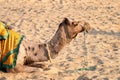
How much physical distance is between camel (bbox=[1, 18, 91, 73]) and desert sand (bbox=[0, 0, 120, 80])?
18 cm

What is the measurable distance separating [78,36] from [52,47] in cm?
286

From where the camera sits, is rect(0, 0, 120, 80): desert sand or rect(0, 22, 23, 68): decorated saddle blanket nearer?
rect(0, 22, 23, 68): decorated saddle blanket

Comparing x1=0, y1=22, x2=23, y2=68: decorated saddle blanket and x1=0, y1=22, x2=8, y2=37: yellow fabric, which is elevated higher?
x1=0, y1=22, x2=8, y2=37: yellow fabric

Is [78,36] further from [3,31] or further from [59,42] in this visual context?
[3,31]

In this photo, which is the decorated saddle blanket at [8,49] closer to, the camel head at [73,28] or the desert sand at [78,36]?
the desert sand at [78,36]

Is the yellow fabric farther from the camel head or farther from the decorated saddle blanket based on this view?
the camel head

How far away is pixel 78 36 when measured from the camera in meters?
7.99

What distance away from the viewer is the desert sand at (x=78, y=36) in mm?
5277

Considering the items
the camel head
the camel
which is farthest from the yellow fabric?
the camel head

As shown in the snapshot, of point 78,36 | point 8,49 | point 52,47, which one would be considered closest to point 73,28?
point 52,47

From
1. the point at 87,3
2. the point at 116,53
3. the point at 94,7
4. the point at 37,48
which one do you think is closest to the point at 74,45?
the point at 116,53

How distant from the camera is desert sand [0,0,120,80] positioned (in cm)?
528

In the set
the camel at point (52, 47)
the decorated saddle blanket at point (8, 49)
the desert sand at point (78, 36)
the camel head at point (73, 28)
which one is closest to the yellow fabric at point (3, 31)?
the decorated saddle blanket at point (8, 49)

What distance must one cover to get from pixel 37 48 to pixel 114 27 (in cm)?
407
